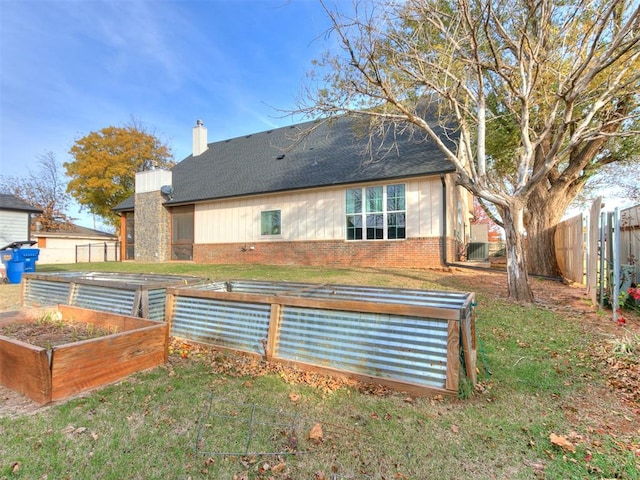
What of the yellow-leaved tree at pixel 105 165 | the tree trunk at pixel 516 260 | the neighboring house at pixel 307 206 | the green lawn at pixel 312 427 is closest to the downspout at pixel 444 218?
the neighboring house at pixel 307 206

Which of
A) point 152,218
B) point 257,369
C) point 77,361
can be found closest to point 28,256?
point 152,218

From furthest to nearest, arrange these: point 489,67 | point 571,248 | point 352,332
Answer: point 571,248, point 489,67, point 352,332

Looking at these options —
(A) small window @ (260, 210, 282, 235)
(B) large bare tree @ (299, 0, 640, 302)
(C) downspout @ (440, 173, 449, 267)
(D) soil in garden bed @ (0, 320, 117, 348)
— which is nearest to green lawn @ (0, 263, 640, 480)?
(D) soil in garden bed @ (0, 320, 117, 348)

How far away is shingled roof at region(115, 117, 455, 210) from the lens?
12320 millimetres

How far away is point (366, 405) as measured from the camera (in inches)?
105

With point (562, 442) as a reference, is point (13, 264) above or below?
above

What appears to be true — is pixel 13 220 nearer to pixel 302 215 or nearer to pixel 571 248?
pixel 302 215

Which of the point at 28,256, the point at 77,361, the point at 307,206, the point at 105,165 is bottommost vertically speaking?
the point at 77,361

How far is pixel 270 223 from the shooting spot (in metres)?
14.8

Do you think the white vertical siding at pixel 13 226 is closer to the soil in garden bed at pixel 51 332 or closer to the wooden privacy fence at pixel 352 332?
the soil in garden bed at pixel 51 332

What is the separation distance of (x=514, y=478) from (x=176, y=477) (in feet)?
6.46

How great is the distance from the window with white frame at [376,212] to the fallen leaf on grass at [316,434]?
10222 millimetres

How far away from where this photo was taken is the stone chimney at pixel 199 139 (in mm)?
21641

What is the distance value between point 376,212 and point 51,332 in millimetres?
10364
